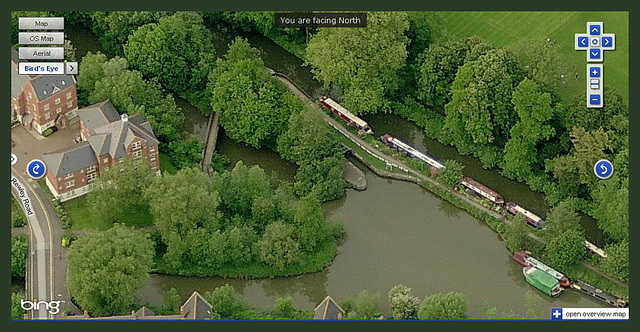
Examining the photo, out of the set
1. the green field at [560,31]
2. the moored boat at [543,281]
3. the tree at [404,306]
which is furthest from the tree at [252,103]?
the moored boat at [543,281]

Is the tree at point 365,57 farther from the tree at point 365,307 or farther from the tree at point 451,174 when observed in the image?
the tree at point 365,307

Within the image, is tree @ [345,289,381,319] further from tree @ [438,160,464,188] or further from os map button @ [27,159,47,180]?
os map button @ [27,159,47,180]

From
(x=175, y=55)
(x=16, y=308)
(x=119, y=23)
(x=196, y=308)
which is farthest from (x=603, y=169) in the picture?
(x=16, y=308)

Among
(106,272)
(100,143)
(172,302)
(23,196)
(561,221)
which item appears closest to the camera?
(106,272)

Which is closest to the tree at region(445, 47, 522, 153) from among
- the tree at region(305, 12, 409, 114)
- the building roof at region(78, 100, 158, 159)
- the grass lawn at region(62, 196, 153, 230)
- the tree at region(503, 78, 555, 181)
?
the tree at region(503, 78, 555, 181)

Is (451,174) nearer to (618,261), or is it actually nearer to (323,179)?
(323,179)

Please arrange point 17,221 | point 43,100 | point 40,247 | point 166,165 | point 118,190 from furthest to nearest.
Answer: point 166,165 < point 43,100 < point 17,221 < point 118,190 < point 40,247
